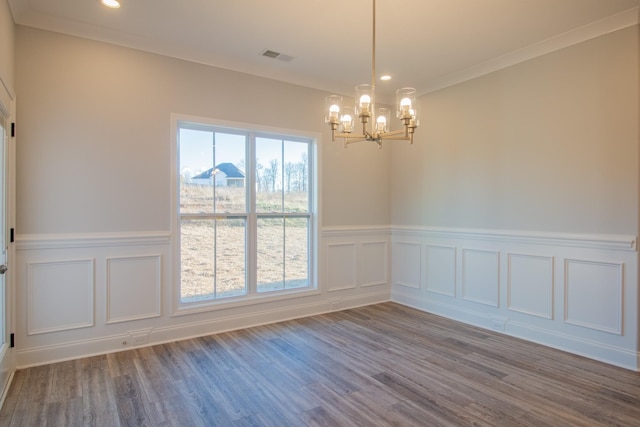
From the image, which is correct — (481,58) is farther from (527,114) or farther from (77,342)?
(77,342)

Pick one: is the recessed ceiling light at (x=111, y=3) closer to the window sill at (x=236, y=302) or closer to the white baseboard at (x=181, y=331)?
the window sill at (x=236, y=302)

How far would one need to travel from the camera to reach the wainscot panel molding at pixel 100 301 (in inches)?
124

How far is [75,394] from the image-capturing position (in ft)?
8.86

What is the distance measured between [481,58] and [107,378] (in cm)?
472

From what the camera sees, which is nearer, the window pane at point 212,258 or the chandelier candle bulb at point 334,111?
the chandelier candle bulb at point 334,111

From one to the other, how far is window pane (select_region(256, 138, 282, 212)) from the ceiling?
0.83 meters

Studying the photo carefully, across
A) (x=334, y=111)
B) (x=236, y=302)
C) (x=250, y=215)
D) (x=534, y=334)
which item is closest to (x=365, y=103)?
(x=334, y=111)

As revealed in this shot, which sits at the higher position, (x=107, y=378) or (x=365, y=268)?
(x=365, y=268)

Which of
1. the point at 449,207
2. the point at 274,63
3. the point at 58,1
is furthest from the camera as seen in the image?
the point at 449,207

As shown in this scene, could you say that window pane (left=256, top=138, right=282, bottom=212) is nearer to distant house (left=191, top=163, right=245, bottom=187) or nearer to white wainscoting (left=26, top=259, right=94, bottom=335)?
distant house (left=191, top=163, right=245, bottom=187)

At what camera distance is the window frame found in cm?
380

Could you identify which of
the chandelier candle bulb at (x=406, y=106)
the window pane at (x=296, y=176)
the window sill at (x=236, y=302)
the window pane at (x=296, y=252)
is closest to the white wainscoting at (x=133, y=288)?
the window sill at (x=236, y=302)

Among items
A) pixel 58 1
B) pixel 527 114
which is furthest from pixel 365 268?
pixel 58 1

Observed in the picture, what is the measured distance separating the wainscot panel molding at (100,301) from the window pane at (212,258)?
7.5 inches
